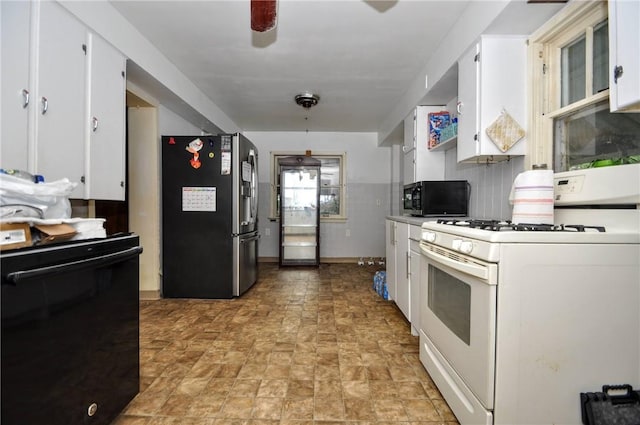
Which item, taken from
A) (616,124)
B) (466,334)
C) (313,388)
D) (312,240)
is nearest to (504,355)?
(466,334)

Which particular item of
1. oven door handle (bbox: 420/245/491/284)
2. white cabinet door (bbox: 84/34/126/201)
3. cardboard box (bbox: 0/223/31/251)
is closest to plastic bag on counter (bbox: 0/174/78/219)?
cardboard box (bbox: 0/223/31/251)

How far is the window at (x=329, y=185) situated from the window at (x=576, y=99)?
12.2ft

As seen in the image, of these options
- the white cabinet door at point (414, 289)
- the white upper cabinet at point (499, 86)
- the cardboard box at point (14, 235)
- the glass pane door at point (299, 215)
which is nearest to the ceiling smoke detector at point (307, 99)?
the glass pane door at point (299, 215)

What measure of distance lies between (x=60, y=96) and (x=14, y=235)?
1.15 meters

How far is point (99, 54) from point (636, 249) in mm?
2962

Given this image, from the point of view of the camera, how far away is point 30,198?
100cm

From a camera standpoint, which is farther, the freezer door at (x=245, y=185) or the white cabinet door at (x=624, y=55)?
the freezer door at (x=245, y=185)

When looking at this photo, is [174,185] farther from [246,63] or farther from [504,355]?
[504,355]

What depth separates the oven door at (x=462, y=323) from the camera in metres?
1.08

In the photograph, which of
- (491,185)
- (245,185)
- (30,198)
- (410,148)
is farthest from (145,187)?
(491,185)

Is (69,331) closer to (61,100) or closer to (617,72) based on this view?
(61,100)

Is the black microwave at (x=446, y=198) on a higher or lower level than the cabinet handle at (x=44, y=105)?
lower

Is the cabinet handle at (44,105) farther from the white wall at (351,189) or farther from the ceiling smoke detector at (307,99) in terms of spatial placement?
the white wall at (351,189)

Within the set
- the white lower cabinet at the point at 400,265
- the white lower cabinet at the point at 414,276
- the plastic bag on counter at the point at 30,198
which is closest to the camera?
the plastic bag on counter at the point at 30,198
